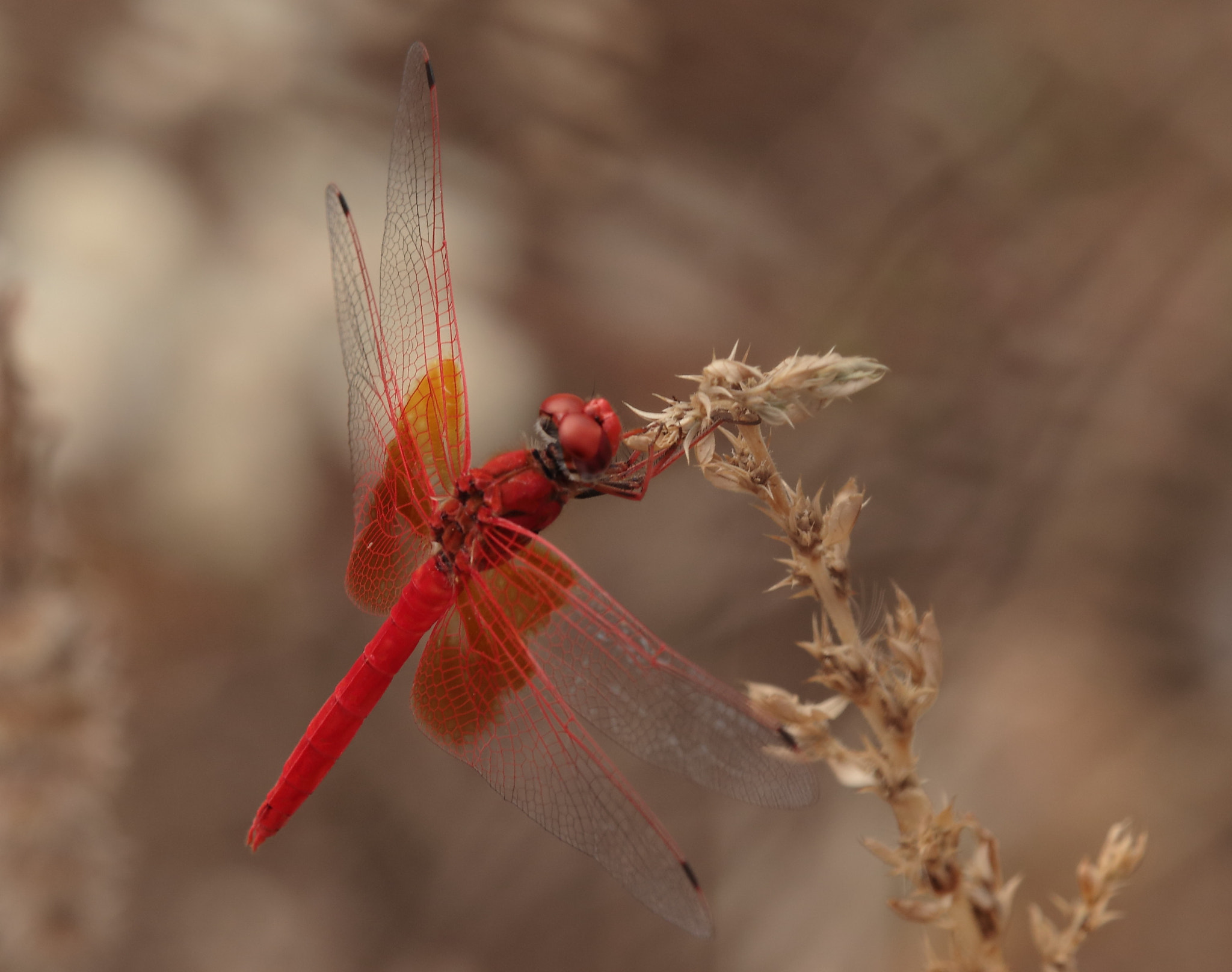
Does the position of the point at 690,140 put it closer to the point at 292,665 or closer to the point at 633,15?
the point at 633,15

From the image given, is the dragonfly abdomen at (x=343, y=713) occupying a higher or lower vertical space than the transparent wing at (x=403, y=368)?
lower

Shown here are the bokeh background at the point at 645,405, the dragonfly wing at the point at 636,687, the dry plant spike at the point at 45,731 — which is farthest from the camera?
the bokeh background at the point at 645,405

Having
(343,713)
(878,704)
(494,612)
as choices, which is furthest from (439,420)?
(878,704)

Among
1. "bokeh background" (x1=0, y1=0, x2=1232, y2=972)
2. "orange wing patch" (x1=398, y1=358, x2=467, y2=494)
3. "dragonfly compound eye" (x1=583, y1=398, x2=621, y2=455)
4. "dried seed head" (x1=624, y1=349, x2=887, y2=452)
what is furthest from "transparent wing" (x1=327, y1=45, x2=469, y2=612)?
"bokeh background" (x1=0, y1=0, x2=1232, y2=972)

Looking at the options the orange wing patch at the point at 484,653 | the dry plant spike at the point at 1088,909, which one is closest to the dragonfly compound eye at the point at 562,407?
the orange wing patch at the point at 484,653

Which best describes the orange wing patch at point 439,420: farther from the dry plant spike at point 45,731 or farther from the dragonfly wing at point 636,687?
the dry plant spike at point 45,731
